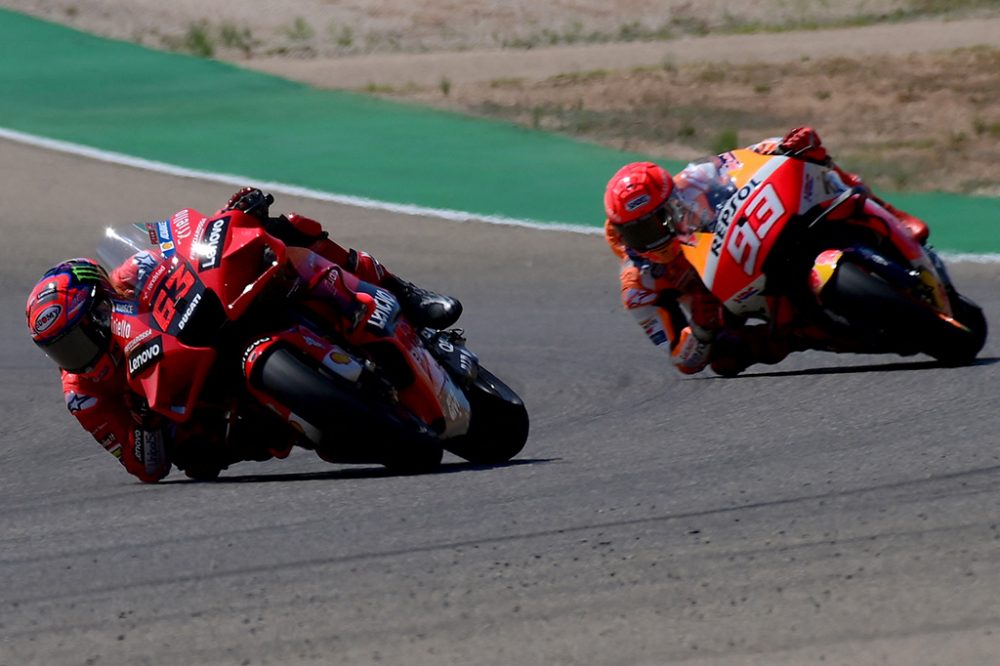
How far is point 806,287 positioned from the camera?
28.3 ft

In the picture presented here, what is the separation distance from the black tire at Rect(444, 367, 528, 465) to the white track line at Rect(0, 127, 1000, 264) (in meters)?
6.06

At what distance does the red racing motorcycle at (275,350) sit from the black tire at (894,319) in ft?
7.65

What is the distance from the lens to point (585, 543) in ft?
17.1

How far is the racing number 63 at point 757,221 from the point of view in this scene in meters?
8.46

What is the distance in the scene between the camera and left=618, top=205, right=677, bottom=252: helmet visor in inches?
337

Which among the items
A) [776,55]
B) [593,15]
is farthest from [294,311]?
[593,15]

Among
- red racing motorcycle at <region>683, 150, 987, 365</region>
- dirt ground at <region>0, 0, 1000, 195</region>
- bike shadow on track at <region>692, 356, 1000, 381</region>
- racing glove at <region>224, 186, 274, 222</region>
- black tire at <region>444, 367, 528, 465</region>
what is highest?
racing glove at <region>224, 186, 274, 222</region>

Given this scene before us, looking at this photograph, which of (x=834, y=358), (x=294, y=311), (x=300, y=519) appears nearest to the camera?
(x=300, y=519)

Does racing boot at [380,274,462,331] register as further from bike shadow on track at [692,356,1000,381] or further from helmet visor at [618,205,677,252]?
bike shadow on track at [692,356,1000,381]

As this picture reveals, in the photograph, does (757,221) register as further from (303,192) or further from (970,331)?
(303,192)

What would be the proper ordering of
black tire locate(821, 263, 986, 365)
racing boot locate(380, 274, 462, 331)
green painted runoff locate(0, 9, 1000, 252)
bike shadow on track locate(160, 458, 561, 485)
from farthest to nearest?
green painted runoff locate(0, 9, 1000, 252), black tire locate(821, 263, 986, 365), racing boot locate(380, 274, 462, 331), bike shadow on track locate(160, 458, 561, 485)

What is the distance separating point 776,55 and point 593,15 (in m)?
6.32

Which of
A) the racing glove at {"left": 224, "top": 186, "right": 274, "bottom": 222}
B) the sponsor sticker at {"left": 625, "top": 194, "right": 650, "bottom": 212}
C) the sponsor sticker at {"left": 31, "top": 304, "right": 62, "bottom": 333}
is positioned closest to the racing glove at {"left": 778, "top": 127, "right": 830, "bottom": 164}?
the sponsor sticker at {"left": 625, "top": 194, "right": 650, "bottom": 212}

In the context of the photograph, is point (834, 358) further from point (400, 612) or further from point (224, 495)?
point (400, 612)
